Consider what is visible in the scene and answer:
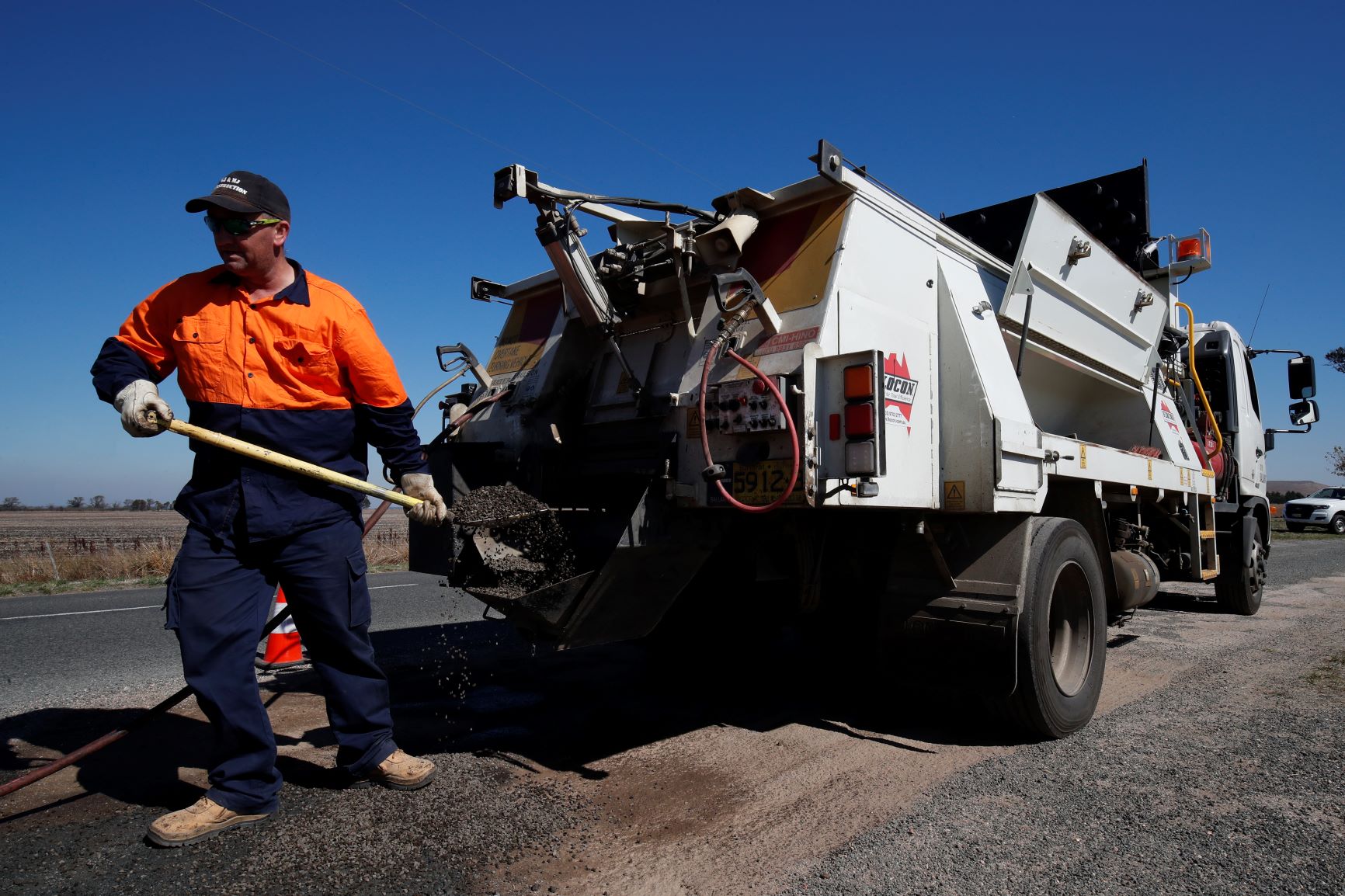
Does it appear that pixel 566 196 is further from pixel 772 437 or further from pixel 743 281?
pixel 772 437

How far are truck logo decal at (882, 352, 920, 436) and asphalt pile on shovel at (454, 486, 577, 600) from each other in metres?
1.42

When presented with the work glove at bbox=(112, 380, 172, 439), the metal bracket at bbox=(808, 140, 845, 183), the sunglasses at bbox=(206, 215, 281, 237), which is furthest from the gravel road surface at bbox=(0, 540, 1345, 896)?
the metal bracket at bbox=(808, 140, 845, 183)

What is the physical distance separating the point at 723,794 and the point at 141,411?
2.42 m

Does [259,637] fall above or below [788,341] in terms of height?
below

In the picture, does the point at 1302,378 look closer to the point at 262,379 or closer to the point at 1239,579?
the point at 1239,579

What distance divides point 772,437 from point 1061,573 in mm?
2002

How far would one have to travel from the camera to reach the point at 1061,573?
4.18m

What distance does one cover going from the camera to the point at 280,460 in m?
2.74

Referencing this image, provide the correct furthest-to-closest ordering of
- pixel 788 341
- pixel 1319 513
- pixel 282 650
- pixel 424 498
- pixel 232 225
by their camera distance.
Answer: pixel 1319 513
pixel 282 650
pixel 788 341
pixel 424 498
pixel 232 225

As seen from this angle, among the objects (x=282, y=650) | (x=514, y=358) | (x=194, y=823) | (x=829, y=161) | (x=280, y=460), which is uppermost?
(x=829, y=161)

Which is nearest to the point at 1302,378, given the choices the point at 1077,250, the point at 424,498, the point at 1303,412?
the point at 1303,412

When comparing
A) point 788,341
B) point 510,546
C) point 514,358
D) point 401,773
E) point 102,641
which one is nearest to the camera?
point 401,773

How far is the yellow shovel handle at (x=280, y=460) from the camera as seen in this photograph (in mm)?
2656

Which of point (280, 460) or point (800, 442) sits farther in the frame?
point (800, 442)
